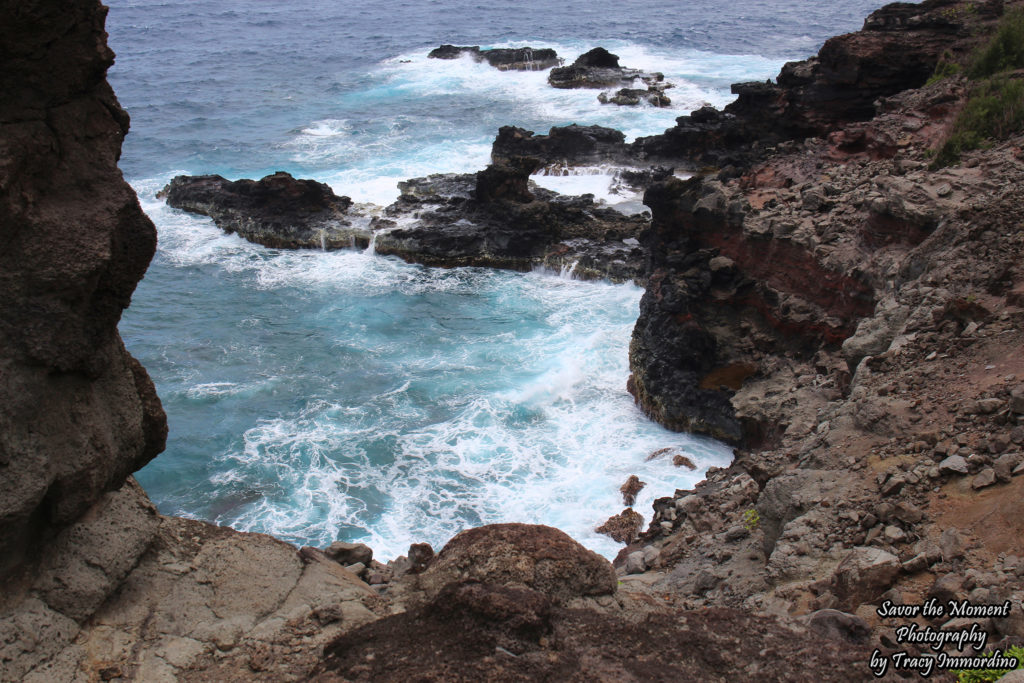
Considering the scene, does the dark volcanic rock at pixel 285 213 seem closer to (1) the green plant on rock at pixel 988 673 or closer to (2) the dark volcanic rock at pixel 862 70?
(2) the dark volcanic rock at pixel 862 70

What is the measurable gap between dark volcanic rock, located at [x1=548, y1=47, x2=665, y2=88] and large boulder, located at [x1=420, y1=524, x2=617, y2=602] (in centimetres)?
4333

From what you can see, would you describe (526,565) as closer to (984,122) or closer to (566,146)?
(984,122)

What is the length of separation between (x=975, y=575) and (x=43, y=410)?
23.5ft

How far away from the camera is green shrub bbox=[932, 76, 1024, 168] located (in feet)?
44.8

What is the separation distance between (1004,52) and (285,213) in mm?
22777

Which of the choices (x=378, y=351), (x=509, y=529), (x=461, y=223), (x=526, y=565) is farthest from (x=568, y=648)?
(x=461, y=223)

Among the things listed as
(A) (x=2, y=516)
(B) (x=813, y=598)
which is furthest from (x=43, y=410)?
(B) (x=813, y=598)

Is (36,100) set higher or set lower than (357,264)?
higher

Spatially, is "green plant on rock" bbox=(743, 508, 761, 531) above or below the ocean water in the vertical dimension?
above

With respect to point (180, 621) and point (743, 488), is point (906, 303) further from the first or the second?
point (180, 621)

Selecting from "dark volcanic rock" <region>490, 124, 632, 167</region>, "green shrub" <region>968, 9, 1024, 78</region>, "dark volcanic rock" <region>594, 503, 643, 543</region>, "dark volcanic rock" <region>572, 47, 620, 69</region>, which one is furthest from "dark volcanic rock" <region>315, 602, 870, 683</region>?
"dark volcanic rock" <region>572, 47, 620, 69</region>

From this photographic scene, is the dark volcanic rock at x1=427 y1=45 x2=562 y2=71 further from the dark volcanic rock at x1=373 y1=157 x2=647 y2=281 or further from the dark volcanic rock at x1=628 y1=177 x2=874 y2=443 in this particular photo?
the dark volcanic rock at x1=628 y1=177 x2=874 y2=443

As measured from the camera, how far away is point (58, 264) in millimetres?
5820

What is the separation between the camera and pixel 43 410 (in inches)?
236
